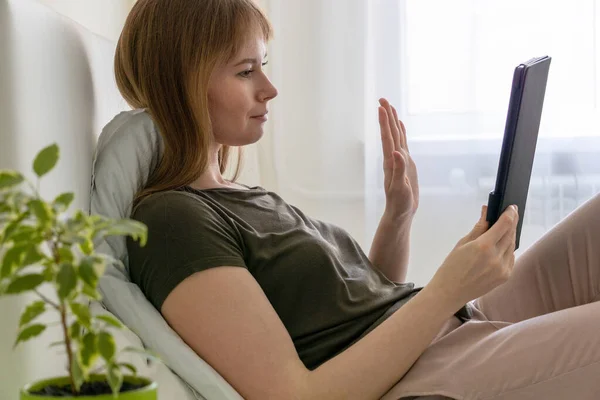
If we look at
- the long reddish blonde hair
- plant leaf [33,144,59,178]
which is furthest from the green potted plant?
the long reddish blonde hair

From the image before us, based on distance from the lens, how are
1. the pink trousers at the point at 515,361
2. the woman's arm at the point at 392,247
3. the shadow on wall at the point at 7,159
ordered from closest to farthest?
1. the shadow on wall at the point at 7,159
2. the pink trousers at the point at 515,361
3. the woman's arm at the point at 392,247

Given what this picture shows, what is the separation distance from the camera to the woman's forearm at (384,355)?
101 cm

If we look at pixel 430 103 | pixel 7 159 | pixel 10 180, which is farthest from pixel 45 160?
pixel 430 103

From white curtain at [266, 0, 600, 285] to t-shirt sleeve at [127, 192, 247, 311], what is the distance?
47.8 inches

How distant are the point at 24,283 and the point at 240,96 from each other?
765 mm

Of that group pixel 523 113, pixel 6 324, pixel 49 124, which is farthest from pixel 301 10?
pixel 6 324

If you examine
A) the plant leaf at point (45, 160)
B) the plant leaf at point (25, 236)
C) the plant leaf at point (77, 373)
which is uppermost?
the plant leaf at point (45, 160)

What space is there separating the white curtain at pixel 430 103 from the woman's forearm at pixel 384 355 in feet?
4.11

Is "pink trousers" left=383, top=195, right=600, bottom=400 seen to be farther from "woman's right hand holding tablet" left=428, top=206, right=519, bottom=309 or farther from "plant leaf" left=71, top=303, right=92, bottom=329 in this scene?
"plant leaf" left=71, top=303, right=92, bottom=329

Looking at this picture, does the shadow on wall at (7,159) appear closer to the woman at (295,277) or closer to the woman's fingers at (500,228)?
the woman at (295,277)

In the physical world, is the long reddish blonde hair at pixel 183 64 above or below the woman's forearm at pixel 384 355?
above

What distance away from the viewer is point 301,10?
2.29 m

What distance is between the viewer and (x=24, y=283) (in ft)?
1.85

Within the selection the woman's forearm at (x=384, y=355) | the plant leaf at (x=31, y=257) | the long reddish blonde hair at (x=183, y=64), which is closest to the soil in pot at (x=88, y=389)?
the plant leaf at (x=31, y=257)
